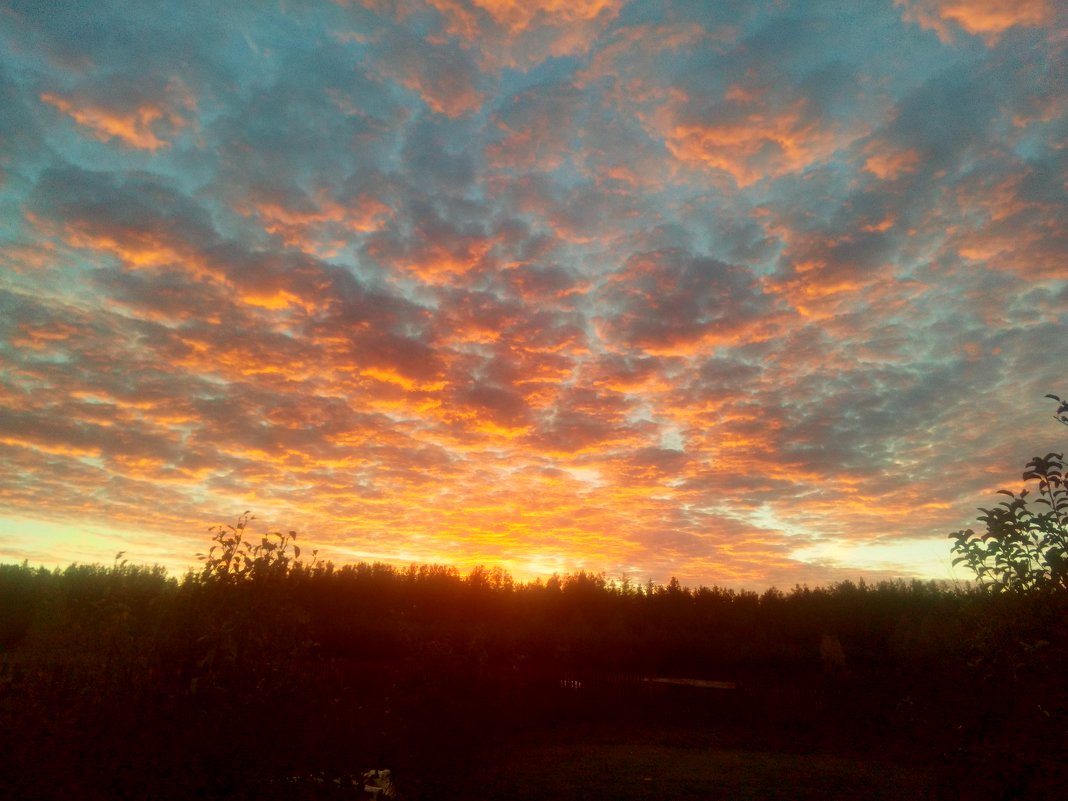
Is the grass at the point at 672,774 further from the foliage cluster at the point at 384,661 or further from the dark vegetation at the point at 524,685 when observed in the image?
the foliage cluster at the point at 384,661

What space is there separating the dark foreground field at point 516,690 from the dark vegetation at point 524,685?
0.11 ft

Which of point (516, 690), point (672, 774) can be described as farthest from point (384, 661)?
point (672, 774)

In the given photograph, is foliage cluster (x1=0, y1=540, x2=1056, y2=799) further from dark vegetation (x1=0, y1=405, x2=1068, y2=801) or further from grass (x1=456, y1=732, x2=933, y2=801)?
grass (x1=456, y1=732, x2=933, y2=801)

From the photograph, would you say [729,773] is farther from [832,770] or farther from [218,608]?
[218,608]

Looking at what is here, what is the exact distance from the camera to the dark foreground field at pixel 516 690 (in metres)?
4.70

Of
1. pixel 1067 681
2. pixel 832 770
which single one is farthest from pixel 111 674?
pixel 832 770

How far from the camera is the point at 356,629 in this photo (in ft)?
79.3

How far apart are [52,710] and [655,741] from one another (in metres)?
17.0

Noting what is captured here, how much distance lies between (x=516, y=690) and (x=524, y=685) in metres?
0.45

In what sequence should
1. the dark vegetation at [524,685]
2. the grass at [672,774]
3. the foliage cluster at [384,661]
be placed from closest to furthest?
1. the dark vegetation at [524,685]
2. the foliage cluster at [384,661]
3. the grass at [672,774]

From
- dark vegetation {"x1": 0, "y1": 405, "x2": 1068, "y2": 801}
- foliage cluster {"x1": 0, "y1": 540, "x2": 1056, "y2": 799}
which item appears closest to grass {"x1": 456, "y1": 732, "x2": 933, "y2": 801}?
dark vegetation {"x1": 0, "y1": 405, "x2": 1068, "y2": 801}

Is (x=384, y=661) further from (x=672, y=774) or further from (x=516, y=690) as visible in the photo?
(x=672, y=774)

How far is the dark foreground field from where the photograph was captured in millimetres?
4699

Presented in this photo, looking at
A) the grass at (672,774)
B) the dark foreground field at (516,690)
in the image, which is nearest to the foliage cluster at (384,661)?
the dark foreground field at (516,690)
